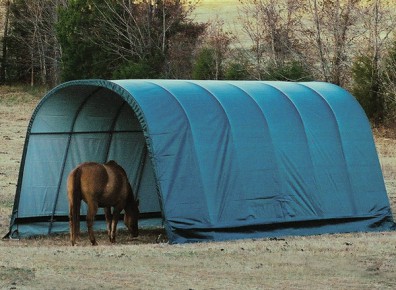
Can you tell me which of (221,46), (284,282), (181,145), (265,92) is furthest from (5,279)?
(221,46)

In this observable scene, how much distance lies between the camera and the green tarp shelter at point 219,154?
16.4 metres

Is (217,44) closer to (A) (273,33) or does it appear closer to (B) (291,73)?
(A) (273,33)

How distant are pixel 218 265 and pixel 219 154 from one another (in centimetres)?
425

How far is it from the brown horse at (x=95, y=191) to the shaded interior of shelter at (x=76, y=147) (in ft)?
6.58

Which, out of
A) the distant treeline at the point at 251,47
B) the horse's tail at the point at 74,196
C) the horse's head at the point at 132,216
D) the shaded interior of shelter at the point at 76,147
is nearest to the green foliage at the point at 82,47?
the distant treeline at the point at 251,47

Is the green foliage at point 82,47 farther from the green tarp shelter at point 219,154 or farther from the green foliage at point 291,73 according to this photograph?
the green tarp shelter at point 219,154

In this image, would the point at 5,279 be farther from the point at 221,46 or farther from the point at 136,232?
the point at 221,46

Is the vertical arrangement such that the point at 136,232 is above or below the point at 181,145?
below

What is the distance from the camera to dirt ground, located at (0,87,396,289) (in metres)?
11.4

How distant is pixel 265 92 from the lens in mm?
18453

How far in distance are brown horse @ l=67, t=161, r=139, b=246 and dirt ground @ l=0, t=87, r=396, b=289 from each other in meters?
2.09

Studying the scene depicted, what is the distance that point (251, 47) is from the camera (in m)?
56.1

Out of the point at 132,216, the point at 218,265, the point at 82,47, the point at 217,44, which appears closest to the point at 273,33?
the point at 217,44

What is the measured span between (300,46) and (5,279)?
41.2 m
